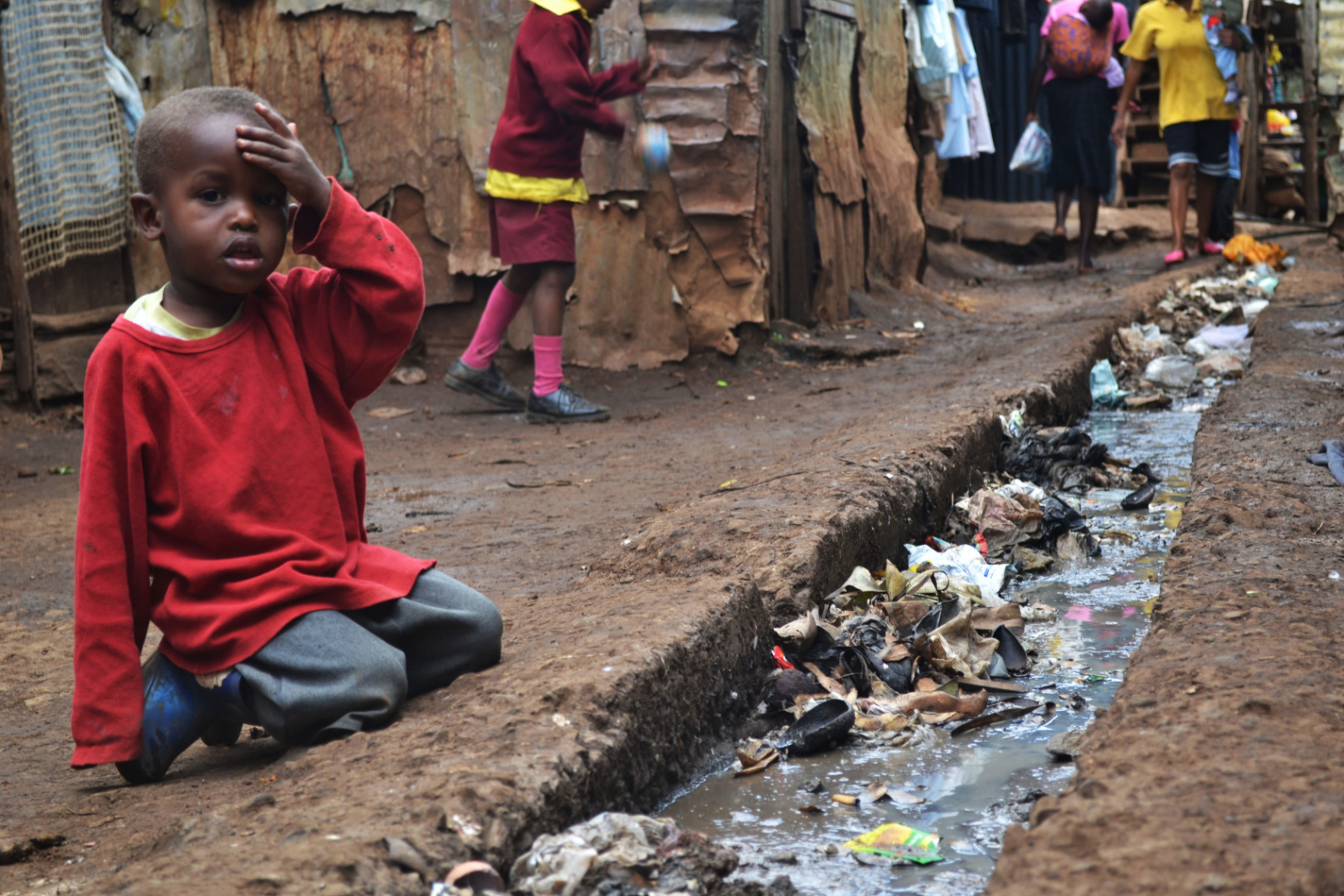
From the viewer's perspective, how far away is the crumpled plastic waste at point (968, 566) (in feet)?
8.46

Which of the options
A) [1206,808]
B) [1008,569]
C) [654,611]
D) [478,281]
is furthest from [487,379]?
[1206,808]

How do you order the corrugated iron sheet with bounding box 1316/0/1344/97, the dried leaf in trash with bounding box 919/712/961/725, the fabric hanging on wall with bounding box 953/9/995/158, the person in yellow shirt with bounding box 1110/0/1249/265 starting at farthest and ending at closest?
the fabric hanging on wall with bounding box 953/9/995/158 → the person in yellow shirt with bounding box 1110/0/1249/265 → the corrugated iron sheet with bounding box 1316/0/1344/97 → the dried leaf in trash with bounding box 919/712/961/725

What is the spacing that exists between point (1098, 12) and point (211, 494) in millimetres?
8628

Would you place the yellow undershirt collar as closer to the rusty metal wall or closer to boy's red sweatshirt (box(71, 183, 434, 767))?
boy's red sweatshirt (box(71, 183, 434, 767))

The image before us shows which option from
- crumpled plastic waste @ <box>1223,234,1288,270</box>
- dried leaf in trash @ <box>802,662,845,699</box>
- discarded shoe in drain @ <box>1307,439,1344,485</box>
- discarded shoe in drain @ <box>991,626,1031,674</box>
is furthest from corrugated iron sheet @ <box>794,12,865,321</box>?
dried leaf in trash @ <box>802,662,845,699</box>

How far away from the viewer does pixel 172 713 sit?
187cm

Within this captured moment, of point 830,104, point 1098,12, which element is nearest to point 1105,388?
point 830,104

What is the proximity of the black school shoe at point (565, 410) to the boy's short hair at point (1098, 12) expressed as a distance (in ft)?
18.5

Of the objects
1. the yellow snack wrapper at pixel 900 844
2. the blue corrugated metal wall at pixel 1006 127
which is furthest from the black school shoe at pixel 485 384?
the blue corrugated metal wall at pixel 1006 127

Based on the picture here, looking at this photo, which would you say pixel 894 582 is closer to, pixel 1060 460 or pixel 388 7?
pixel 1060 460

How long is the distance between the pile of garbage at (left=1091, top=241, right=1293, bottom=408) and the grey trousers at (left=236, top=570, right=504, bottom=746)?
3.81 metres

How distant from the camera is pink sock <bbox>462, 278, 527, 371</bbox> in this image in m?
5.28

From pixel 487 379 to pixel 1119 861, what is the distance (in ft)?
14.7

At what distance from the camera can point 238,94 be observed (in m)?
1.84
